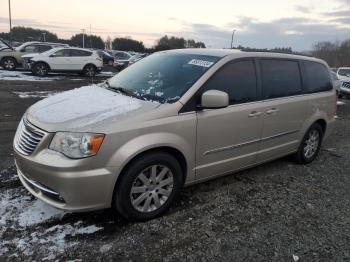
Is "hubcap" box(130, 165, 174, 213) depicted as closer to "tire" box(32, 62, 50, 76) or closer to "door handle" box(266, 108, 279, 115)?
"door handle" box(266, 108, 279, 115)

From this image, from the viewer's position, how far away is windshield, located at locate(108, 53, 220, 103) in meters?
3.95

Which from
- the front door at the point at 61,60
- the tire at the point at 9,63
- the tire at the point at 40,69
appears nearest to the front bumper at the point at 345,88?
the front door at the point at 61,60

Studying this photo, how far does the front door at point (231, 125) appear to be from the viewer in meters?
4.02

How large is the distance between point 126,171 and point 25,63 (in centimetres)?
1817

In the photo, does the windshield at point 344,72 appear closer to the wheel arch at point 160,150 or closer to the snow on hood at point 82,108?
the wheel arch at point 160,150

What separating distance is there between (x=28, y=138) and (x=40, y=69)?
16.8m

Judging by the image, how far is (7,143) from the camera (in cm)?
604

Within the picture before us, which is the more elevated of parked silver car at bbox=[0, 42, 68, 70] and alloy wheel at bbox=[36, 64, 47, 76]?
parked silver car at bbox=[0, 42, 68, 70]

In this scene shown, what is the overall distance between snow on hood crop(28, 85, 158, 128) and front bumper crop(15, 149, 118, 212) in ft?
1.20

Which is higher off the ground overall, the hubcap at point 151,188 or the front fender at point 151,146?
the front fender at point 151,146

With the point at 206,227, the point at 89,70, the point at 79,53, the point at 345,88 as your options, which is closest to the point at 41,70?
the point at 79,53

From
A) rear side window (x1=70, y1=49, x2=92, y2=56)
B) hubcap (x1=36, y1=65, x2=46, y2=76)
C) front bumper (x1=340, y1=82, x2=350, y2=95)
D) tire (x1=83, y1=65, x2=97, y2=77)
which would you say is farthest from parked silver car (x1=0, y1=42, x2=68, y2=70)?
front bumper (x1=340, y1=82, x2=350, y2=95)

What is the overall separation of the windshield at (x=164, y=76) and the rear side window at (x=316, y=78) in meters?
2.02

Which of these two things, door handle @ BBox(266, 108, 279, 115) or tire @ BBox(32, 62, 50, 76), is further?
tire @ BBox(32, 62, 50, 76)
